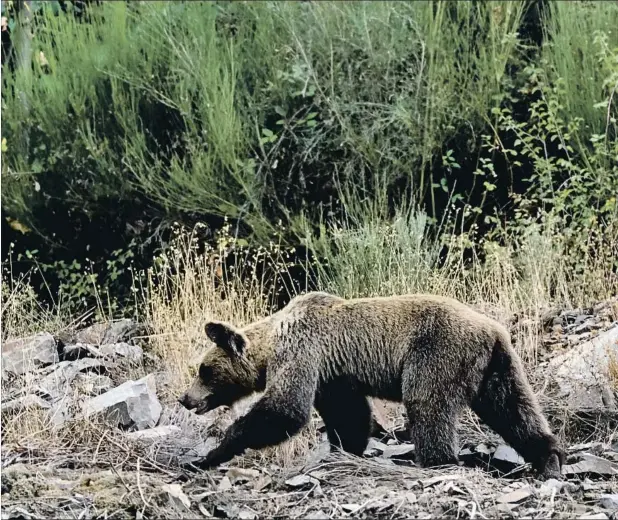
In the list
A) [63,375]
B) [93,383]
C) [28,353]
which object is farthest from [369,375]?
[28,353]

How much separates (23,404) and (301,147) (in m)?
5.06

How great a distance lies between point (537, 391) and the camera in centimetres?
724

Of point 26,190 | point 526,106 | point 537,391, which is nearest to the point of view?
point 537,391

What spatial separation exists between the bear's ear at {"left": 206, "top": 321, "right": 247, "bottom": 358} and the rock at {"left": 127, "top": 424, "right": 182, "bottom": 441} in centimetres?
72

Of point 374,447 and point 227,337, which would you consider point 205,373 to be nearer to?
point 227,337

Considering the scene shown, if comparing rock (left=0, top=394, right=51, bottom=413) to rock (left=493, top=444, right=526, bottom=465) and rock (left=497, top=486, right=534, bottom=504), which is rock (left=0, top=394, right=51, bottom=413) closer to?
rock (left=493, top=444, right=526, bottom=465)

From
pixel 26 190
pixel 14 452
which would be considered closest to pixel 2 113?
pixel 26 190

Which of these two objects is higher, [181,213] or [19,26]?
[19,26]

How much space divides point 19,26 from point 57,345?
200 inches

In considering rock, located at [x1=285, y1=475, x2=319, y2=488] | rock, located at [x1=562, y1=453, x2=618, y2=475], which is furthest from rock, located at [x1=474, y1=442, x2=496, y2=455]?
rock, located at [x1=285, y1=475, x2=319, y2=488]

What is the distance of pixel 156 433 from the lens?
21.2 feet

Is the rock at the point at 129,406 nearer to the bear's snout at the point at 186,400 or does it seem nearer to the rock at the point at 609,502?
the bear's snout at the point at 186,400

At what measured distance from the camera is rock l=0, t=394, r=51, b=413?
6637 mm

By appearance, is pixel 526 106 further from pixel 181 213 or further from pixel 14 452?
pixel 14 452
